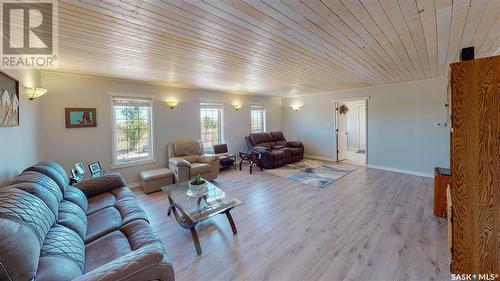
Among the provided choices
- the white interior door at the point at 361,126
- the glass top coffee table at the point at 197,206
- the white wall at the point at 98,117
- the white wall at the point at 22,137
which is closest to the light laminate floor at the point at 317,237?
the glass top coffee table at the point at 197,206

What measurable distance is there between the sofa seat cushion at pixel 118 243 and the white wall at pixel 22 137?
1.34 metres

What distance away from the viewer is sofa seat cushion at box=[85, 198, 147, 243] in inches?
71.0

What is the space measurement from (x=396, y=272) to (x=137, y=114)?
502 centimetres

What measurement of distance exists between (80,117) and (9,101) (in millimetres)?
1661

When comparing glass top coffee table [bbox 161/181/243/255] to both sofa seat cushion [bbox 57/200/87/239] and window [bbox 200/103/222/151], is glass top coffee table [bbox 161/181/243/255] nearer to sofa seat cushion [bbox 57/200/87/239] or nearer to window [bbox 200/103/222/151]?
sofa seat cushion [bbox 57/200/87/239]

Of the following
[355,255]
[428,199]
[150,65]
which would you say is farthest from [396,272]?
[150,65]

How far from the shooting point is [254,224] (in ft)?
8.99

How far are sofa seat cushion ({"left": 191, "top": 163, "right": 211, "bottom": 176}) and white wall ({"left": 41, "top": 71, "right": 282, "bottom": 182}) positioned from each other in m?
1.01

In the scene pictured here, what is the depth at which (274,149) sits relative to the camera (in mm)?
6395

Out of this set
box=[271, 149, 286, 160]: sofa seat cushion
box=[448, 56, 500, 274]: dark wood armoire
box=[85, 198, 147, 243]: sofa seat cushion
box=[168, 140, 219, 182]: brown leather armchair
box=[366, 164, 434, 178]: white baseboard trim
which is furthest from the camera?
box=[271, 149, 286, 160]: sofa seat cushion

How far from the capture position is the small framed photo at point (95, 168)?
361 centimetres

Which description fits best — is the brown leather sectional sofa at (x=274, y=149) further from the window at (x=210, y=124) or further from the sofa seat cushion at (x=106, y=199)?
the sofa seat cushion at (x=106, y=199)

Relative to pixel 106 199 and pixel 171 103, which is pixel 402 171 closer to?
pixel 171 103

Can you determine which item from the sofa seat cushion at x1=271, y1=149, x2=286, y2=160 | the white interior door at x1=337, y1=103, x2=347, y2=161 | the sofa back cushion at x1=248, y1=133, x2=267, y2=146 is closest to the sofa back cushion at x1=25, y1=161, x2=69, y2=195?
the sofa seat cushion at x1=271, y1=149, x2=286, y2=160
